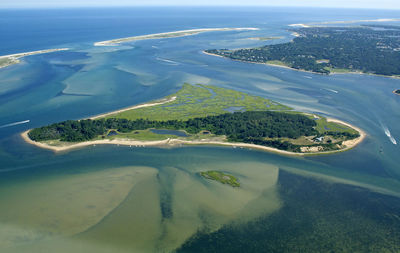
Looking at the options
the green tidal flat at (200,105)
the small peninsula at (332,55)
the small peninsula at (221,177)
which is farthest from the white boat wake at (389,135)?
the small peninsula at (332,55)

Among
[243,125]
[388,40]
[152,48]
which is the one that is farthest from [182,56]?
[388,40]

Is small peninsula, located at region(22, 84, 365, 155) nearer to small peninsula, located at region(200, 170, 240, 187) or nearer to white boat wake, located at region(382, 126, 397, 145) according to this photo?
white boat wake, located at region(382, 126, 397, 145)

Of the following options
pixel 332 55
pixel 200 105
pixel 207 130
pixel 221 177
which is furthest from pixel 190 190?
pixel 332 55

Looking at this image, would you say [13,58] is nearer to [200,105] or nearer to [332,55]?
[200,105]

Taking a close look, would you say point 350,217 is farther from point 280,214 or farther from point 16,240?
point 16,240

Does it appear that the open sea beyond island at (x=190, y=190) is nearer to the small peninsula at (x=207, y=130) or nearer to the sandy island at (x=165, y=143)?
the sandy island at (x=165, y=143)

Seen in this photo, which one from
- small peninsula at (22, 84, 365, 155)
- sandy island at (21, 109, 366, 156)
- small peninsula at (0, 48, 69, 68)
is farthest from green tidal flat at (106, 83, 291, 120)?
small peninsula at (0, 48, 69, 68)
